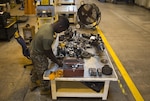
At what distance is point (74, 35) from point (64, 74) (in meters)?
1.78

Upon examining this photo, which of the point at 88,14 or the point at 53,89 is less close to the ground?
the point at 88,14

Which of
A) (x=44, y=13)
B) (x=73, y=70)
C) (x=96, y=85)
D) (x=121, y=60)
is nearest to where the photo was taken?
(x=73, y=70)

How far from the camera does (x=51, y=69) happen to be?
2.57 metres

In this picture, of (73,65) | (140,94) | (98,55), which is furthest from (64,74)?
(140,94)

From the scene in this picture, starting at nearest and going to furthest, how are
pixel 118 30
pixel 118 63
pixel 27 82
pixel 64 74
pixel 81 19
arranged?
pixel 64 74 < pixel 27 82 < pixel 118 63 < pixel 81 19 < pixel 118 30

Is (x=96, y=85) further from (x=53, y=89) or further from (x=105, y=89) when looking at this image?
(x=53, y=89)

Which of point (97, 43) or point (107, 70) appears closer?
point (107, 70)

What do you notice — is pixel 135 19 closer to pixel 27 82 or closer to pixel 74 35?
pixel 74 35

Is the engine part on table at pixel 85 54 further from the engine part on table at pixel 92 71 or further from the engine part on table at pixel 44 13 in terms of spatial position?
the engine part on table at pixel 44 13

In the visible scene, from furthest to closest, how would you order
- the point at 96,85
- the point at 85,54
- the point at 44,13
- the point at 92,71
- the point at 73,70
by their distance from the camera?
the point at 44,13 < the point at 85,54 < the point at 96,85 < the point at 92,71 < the point at 73,70

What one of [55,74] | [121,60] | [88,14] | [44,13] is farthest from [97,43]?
[88,14]

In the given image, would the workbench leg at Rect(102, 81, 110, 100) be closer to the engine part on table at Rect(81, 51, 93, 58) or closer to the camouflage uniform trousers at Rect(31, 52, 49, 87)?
the engine part on table at Rect(81, 51, 93, 58)

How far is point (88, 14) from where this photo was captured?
17.3 ft

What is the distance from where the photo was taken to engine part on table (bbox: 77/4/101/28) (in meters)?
5.20
